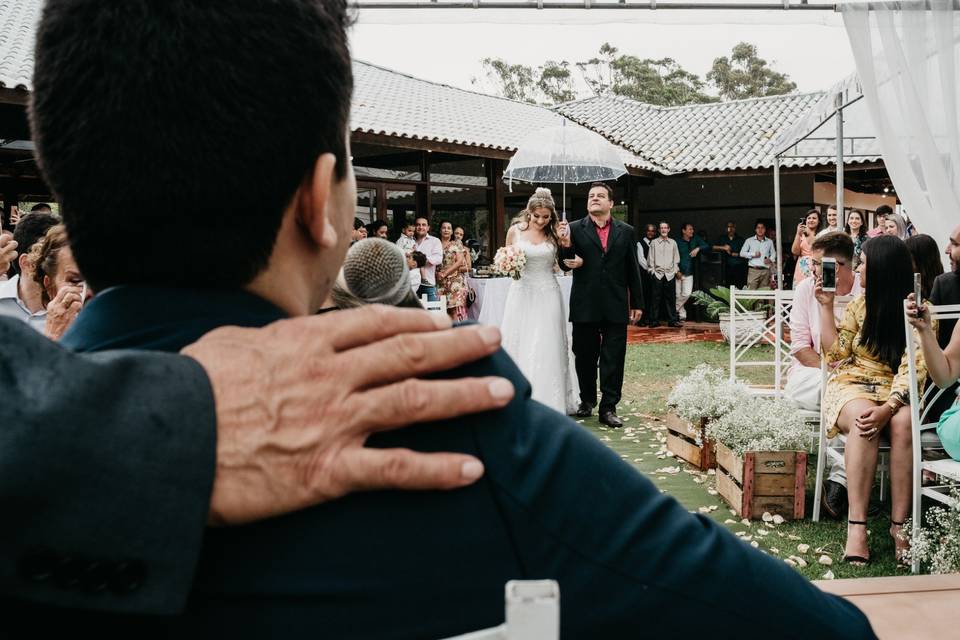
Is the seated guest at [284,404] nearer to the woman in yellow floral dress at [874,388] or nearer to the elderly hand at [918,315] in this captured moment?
the elderly hand at [918,315]

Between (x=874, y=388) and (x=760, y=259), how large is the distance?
1350 cm

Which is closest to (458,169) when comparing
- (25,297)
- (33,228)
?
(33,228)

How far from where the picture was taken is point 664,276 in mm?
17609

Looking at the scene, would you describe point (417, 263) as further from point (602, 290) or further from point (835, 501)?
point (835, 501)

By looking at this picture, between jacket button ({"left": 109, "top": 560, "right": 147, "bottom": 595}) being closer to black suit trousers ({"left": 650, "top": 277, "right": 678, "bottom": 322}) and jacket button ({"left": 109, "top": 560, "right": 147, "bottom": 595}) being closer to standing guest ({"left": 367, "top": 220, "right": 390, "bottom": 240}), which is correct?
standing guest ({"left": 367, "top": 220, "right": 390, "bottom": 240})

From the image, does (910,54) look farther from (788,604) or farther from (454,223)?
(454,223)

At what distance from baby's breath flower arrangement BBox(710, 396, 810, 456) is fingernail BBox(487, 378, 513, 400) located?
4326 millimetres

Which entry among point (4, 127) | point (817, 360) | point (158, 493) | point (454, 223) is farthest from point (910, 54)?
point (454, 223)

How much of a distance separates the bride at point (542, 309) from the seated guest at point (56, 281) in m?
4.66

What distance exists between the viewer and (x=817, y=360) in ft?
17.1

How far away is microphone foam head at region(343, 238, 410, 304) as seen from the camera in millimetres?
1210

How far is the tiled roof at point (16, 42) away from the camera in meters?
8.18

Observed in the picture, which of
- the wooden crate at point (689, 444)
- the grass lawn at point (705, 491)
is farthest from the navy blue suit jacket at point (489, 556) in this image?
the wooden crate at point (689, 444)

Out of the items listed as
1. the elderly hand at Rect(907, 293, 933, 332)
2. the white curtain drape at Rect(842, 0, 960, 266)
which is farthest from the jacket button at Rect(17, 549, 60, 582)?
the white curtain drape at Rect(842, 0, 960, 266)
